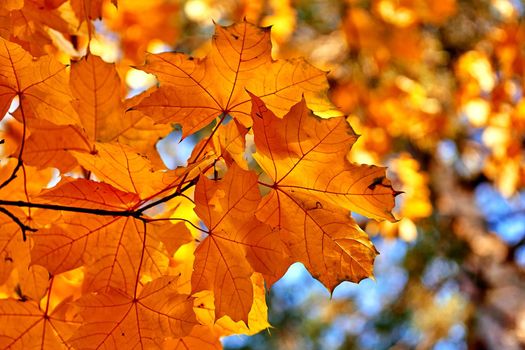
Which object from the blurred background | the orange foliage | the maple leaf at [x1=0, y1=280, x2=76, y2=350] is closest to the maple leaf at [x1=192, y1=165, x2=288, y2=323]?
the orange foliage

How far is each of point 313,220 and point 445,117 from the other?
2.54 m

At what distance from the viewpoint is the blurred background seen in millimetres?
2576

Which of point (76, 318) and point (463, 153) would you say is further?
point (463, 153)

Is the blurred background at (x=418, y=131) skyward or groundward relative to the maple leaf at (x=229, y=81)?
groundward

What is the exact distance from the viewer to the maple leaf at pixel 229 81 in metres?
0.52

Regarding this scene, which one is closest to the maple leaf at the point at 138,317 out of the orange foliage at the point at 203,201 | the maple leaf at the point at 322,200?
the orange foliage at the point at 203,201

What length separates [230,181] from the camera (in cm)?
50

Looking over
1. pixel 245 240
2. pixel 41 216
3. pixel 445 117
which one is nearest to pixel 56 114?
pixel 41 216

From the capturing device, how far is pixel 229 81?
0.54m

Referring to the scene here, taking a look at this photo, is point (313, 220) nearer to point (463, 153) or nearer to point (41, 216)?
point (41, 216)

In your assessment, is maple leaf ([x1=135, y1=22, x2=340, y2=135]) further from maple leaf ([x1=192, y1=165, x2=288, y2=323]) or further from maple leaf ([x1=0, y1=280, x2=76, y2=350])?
maple leaf ([x1=0, y1=280, x2=76, y2=350])

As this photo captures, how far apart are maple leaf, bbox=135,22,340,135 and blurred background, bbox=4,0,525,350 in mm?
1815

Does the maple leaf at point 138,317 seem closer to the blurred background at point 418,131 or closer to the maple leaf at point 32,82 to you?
the maple leaf at point 32,82

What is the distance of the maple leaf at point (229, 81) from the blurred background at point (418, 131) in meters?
1.81
